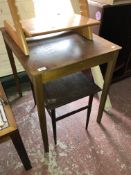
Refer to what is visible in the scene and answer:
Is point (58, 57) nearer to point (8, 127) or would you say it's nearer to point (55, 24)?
point (55, 24)

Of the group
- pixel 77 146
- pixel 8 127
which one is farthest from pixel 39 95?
pixel 77 146

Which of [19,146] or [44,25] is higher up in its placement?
[44,25]

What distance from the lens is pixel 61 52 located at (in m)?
1.00

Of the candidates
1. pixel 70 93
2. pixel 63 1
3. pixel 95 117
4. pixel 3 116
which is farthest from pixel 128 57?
pixel 3 116

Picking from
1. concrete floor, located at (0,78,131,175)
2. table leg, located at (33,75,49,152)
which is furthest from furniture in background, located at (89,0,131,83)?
table leg, located at (33,75,49,152)

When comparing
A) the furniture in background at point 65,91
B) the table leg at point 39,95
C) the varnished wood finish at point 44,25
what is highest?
the varnished wood finish at point 44,25

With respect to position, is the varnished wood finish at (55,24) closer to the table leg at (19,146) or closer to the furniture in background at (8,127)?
the furniture in background at (8,127)

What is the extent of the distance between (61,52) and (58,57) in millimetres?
69

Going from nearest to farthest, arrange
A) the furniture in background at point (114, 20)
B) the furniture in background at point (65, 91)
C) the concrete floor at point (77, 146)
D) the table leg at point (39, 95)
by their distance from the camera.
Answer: the table leg at point (39, 95)
the furniture in background at point (65, 91)
the concrete floor at point (77, 146)
the furniture in background at point (114, 20)

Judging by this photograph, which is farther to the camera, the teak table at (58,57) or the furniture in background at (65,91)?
the furniture in background at (65,91)

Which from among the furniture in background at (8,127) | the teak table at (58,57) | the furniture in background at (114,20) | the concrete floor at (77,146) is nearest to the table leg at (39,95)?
the teak table at (58,57)

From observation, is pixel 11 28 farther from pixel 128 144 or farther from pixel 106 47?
pixel 128 144

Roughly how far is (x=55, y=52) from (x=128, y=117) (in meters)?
1.06

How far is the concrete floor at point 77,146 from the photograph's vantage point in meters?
1.22
